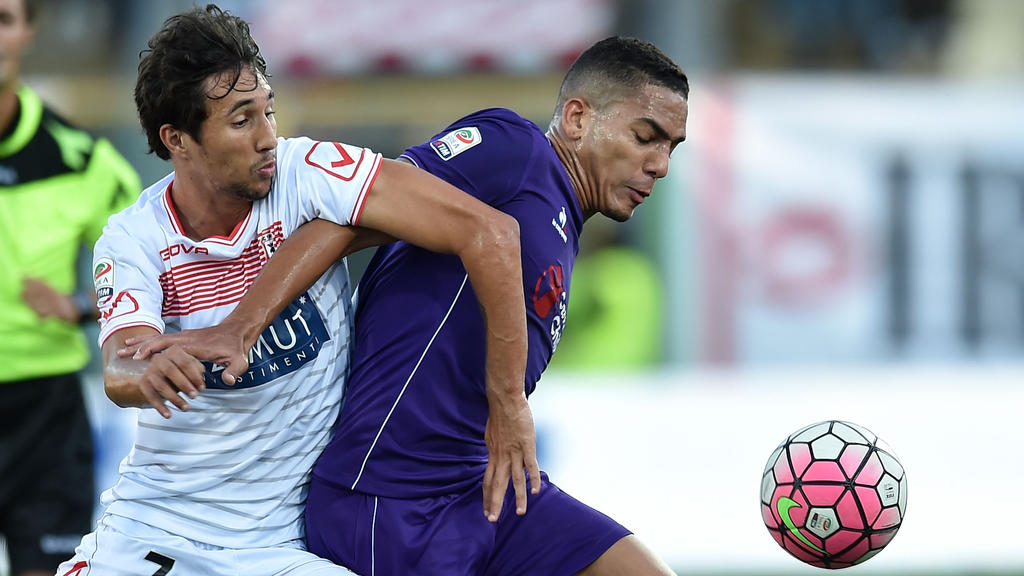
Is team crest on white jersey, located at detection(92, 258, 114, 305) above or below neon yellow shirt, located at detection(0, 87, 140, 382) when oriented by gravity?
below

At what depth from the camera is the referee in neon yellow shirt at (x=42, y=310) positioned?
4.75 meters

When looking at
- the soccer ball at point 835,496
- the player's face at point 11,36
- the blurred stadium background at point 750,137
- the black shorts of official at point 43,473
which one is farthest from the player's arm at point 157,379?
the blurred stadium background at point 750,137

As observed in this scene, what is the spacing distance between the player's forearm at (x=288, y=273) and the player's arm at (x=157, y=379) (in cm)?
17

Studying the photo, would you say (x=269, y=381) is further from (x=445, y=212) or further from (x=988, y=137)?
(x=988, y=137)

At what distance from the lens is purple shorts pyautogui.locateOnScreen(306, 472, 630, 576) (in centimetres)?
323

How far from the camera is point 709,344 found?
10.3 meters

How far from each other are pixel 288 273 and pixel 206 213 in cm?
30

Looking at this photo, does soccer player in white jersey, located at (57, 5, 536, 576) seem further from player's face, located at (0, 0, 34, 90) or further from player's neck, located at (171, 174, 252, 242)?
player's face, located at (0, 0, 34, 90)

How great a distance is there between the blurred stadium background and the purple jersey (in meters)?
6.35

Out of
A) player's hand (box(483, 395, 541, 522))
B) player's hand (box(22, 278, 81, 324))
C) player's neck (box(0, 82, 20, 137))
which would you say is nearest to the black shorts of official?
player's hand (box(22, 278, 81, 324))

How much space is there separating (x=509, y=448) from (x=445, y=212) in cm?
60

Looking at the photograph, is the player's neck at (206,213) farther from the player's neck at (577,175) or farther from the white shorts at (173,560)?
the player's neck at (577,175)

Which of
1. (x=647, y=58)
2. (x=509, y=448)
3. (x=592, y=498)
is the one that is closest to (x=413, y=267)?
(x=509, y=448)

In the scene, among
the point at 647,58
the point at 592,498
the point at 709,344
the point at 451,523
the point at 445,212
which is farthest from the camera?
the point at 709,344
